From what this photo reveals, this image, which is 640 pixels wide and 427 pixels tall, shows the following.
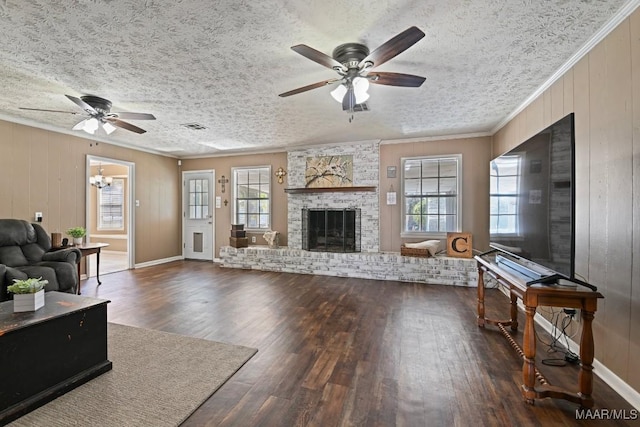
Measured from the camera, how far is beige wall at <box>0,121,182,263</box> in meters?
4.28

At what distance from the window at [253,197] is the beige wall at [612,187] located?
17.7ft

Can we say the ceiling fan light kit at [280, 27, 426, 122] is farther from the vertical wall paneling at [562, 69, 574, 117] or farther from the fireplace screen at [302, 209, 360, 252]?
the fireplace screen at [302, 209, 360, 252]

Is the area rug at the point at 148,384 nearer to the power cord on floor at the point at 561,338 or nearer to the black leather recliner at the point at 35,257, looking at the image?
the black leather recliner at the point at 35,257

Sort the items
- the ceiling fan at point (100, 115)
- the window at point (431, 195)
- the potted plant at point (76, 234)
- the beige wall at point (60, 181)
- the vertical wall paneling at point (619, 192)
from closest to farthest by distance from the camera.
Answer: the vertical wall paneling at point (619, 192) < the ceiling fan at point (100, 115) < the beige wall at point (60, 181) < the potted plant at point (76, 234) < the window at point (431, 195)

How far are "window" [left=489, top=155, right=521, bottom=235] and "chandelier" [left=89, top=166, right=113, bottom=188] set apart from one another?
856cm

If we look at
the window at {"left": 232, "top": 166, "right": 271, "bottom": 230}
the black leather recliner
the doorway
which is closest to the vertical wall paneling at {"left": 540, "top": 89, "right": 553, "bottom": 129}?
the window at {"left": 232, "top": 166, "right": 271, "bottom": 230}

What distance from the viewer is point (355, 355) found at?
2.42 meters

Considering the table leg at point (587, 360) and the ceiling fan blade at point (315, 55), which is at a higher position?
the ceiling fan blade at point (315, 55)

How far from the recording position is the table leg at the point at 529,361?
72.1 inches

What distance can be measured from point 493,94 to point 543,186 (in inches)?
72.0

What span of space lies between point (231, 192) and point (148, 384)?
528 centimetres

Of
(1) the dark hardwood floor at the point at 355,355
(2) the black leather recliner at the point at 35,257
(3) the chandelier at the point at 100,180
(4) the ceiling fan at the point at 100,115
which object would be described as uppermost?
(4) the ceiling fan at the point at 100,115

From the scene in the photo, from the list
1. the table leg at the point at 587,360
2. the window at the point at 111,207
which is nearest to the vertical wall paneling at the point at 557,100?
the table leg at the point at 587,360

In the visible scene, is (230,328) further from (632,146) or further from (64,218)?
(64,218)
